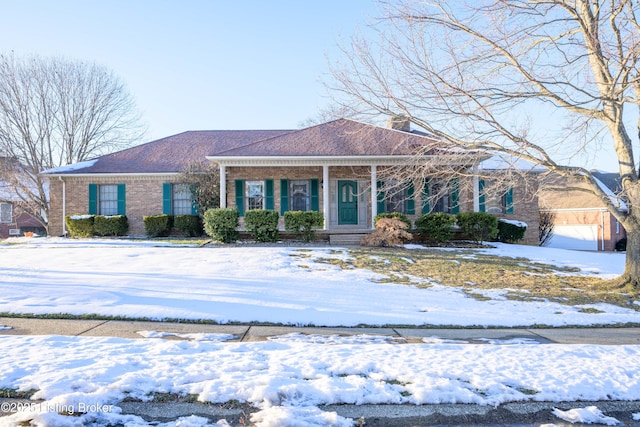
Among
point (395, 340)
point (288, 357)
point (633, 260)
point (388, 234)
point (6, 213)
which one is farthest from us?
point (6, 213)

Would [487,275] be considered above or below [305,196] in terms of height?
below

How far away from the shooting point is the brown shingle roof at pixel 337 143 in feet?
52.7

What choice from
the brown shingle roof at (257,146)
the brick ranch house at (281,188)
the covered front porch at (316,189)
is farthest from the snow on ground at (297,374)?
the covered front porch at (316,189)

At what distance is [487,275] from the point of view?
35.5 ft

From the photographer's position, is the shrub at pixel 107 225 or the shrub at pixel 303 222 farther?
the shrub at pixel 107 225

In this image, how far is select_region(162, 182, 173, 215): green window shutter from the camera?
18.7 metres

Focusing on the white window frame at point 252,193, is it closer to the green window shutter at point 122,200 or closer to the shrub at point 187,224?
the shrub at point 187,224

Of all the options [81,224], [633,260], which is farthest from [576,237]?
[81,224]

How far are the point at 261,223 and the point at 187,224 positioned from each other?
4.67 metres

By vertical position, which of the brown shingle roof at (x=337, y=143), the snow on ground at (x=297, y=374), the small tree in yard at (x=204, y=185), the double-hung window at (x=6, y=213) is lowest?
the snow on ground at (x=297, y=374)

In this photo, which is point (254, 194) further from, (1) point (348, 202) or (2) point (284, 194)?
(1) point (348, 202)

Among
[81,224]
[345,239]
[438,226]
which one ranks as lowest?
[345,239]

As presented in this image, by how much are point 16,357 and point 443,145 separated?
33.4 ft

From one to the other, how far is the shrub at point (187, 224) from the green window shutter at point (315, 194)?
511 centimetres
